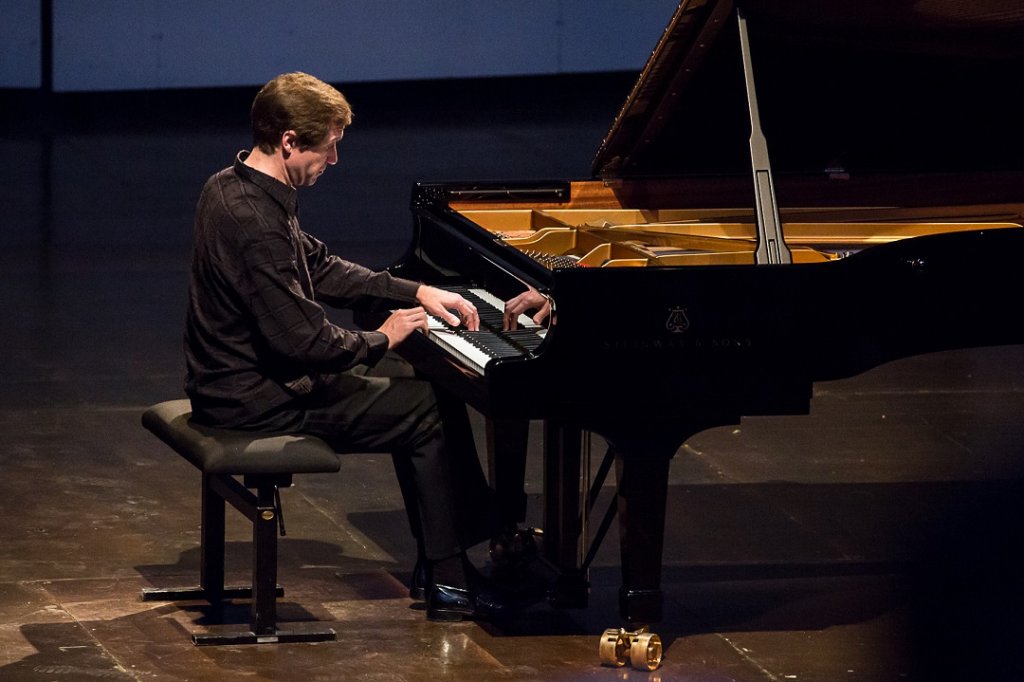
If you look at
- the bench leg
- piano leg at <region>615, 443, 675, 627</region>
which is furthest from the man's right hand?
piano leg at <region>615, 443, 675, 627</region>

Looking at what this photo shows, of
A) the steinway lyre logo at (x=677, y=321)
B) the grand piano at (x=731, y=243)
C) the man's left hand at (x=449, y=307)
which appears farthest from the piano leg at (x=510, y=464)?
the steinway lyre logo at (x=677, y=321)

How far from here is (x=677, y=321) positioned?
375 cm

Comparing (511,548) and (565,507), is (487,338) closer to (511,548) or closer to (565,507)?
(565,507)

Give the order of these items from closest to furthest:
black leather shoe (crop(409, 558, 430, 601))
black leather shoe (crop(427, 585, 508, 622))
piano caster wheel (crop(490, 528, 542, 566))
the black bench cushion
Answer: the black bench cushion < black leather shoe (crop(427, 585, 508, 622)) < black leather shoe (crop(409, 558, 430, 601)) < piano caster wheel (crop(490, 528, 542, 566))

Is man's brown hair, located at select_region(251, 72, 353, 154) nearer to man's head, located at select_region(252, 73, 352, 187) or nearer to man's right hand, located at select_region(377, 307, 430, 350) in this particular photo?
man's head, located at select_region(252, 73, 352, 187)

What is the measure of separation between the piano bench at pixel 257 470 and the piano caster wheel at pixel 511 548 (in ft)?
1.73

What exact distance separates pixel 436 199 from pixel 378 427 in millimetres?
855

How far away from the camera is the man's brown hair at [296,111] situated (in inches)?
153

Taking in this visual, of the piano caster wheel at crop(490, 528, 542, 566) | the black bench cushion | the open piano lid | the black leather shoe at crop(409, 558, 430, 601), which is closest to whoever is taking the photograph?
the black bench cushion

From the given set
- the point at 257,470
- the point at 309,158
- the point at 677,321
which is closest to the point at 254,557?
the point at 257,470

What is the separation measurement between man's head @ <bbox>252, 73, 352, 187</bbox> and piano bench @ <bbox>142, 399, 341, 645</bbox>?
0.57 m

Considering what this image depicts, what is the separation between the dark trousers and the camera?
401 centimetres

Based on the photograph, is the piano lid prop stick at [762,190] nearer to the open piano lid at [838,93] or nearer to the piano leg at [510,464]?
the open piano lid at [838,93]

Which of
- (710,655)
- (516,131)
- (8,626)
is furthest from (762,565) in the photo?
(516,131)
